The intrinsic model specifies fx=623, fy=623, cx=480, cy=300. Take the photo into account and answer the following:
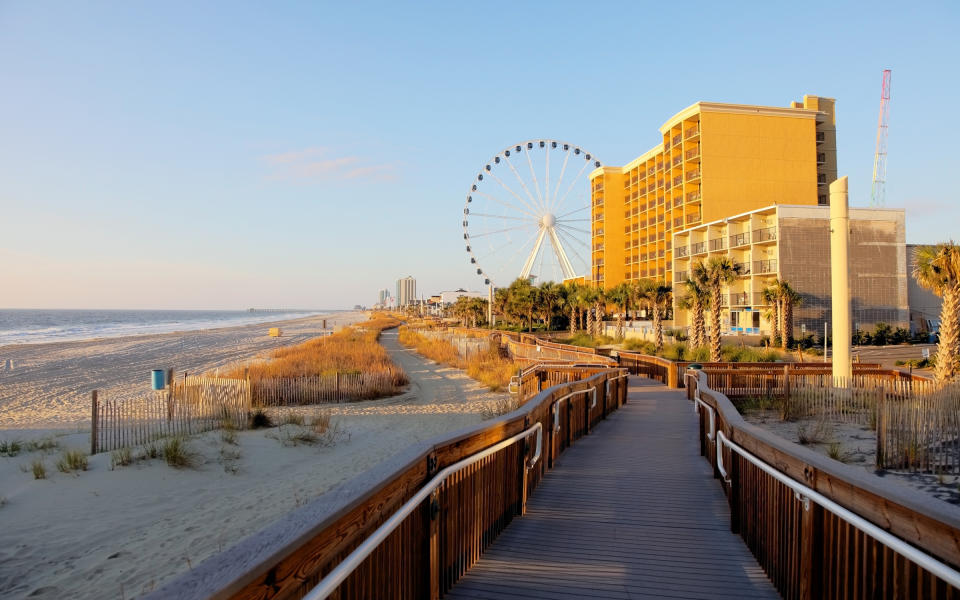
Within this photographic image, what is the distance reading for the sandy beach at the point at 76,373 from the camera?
2102cm

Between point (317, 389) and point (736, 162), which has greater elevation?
point (736, 162)

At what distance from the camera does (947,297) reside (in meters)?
19.3

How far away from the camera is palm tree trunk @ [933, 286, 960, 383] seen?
60.7 feet

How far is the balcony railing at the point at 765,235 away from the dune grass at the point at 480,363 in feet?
73.1

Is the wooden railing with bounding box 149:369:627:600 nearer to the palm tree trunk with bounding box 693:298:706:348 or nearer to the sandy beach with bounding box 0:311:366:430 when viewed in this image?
the sandy beach with bounding box 0:311:366:430

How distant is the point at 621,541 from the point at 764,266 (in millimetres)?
45654

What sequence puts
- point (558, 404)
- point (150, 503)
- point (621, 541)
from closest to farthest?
point (621, 541) < point (558, 404) < point (150, 503)

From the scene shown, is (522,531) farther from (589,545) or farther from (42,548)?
(42,548)

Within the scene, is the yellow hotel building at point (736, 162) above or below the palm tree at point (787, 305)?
above

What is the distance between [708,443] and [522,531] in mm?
4457

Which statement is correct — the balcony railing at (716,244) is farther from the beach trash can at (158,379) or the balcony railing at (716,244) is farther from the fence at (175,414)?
the beach trash can at (158,379)

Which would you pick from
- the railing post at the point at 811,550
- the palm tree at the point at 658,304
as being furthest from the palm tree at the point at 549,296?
the railing post at the point at 811,550

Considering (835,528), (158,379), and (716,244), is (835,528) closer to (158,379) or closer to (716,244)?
(158,379)

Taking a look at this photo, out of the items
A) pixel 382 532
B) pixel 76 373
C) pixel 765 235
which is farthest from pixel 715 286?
pixel 76 373
